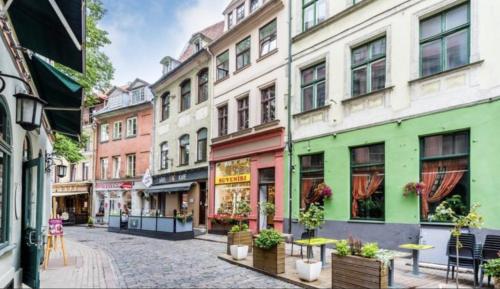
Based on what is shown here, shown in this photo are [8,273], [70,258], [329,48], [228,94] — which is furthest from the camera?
[228,94]

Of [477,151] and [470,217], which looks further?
[477,151]

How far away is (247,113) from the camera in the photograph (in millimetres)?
18688

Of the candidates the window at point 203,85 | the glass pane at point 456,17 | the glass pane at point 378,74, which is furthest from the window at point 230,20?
the glass pane at point 456,17

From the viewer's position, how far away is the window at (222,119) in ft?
66.9

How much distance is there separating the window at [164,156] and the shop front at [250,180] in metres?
6.55

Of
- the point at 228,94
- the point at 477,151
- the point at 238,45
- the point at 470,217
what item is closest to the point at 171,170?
the point at 228,94

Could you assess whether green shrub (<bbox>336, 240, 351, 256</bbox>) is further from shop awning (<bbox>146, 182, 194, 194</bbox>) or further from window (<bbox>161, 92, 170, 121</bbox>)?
window (<bbox>161, 92, 170, 121</bbox>)

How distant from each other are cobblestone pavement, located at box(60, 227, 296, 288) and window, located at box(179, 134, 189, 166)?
9.26 metres

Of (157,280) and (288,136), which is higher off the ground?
(288,136)

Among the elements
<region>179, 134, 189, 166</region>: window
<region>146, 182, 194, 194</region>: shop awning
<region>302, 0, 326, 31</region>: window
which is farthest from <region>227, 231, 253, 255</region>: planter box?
<region>179, 134, 189, 166</region>: window

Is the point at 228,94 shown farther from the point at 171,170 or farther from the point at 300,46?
the point at 171,170

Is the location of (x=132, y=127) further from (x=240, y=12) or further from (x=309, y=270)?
(x=309, y=270)

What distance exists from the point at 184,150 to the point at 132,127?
8208 millimetres

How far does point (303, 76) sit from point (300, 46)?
1137 millimetres
